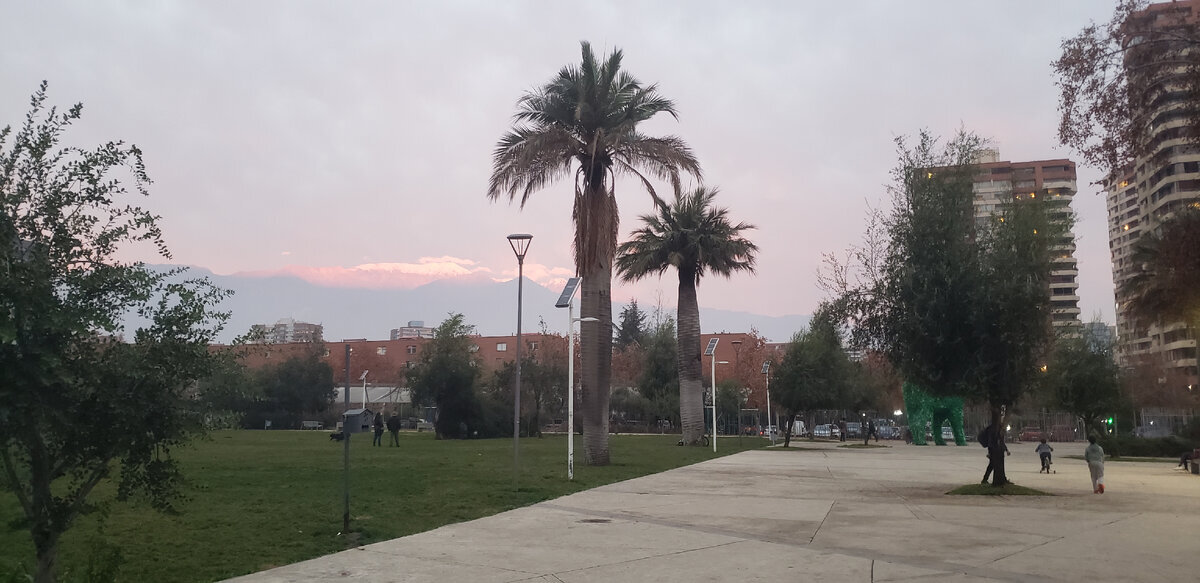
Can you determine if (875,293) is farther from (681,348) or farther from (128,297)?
(681,348)

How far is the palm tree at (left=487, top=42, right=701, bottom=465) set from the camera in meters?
25.6

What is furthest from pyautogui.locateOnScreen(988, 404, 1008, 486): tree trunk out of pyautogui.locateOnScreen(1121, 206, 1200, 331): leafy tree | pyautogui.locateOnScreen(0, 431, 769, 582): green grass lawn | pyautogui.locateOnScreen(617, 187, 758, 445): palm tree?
pyautogui.locateOnScreen(617, 187, 758, 445): palm tree

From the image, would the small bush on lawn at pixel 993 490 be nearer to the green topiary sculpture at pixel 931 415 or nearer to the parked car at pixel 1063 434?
the green topiary sculpture at pixel 931 415

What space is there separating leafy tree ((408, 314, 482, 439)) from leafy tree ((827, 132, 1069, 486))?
34660mm

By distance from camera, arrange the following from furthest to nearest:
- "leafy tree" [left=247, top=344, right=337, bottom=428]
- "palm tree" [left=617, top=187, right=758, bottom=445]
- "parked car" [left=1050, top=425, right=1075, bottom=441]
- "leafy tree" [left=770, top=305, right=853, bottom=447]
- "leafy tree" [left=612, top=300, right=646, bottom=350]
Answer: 1. "leafy tree" [left=612, top=300, right=646, bottom=350]
2. "leafy tree" [left=247, top=344, right=337, bottom=428]
3. "parked car" [left=1050, top=425, right=1075, bottom=441]
4. "leafy tree" [left=770, top=305, right=853, bottom=447]
5. "palm tree" [left=617, top=187, right=758, bottom=445]

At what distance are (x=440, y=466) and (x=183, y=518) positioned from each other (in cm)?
1210

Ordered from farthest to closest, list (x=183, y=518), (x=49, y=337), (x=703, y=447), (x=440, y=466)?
(x=703, y=447) → (x=440, y=466) → (x=183, y=518) → (x=49, y=337)

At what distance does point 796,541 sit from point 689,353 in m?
32.5

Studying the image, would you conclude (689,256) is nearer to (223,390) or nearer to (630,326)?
(223,390)

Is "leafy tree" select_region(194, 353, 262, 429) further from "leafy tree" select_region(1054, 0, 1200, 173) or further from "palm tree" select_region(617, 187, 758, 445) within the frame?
"palm tree" select_region(617, 187, 758, 445)

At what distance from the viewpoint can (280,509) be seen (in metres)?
14.0

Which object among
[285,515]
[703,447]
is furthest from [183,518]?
[703,447]

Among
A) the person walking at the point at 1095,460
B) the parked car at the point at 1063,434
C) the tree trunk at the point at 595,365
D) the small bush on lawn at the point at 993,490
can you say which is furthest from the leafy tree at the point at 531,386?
the parked car at the point at 1063,434

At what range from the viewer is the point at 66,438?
7.09 metres
